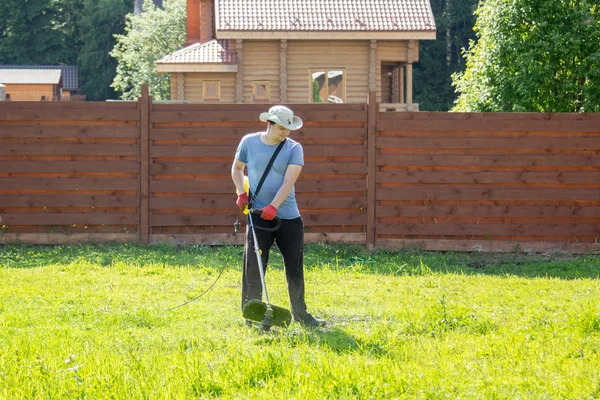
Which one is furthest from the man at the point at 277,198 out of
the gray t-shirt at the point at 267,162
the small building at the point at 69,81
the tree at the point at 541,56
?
the small building at the point at 69,81

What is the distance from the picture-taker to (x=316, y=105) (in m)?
13.0

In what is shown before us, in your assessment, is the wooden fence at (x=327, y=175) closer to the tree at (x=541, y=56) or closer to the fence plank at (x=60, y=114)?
the fence plank at (x=60, y=114)

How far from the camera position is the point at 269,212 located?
24.8ft

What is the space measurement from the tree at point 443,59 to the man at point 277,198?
45373mm

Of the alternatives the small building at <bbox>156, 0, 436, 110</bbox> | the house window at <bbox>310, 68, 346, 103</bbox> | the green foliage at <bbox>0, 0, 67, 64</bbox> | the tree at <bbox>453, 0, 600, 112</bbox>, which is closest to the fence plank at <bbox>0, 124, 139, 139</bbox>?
the tree at <bbox>453, 0, 600, 112</bbox>

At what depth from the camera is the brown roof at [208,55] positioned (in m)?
27.2

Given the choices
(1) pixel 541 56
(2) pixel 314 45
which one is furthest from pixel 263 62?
(1) pixel 541 56

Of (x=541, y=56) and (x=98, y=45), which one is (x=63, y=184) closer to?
(x=541, y=56)

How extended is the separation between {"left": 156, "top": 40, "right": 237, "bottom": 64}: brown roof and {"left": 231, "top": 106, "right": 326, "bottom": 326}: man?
1945cm

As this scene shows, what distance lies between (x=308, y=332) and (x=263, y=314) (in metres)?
0.39

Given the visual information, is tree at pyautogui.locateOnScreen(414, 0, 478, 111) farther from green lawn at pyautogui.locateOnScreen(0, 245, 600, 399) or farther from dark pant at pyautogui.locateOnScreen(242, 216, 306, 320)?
dark pant at pyautogui.locateOnScreen(242, 216, 306, 320)

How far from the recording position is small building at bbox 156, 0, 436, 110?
2592cm

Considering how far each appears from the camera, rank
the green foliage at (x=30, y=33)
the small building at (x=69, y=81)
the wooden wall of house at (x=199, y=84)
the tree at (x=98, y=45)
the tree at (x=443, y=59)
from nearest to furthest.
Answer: the wooden wall of house at (x=199, y=84)
the tree at (x=443, y=59)
the small building at (x=69, y=81)
the green foliage at (x=30, y=33)
the tree at (x=98, y=45)

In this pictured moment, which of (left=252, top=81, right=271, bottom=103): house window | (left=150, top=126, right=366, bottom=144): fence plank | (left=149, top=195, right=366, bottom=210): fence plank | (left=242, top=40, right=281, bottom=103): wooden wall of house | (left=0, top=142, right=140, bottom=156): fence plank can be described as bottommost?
(left=149, top=195, right=366, bottom=210): fence plank
